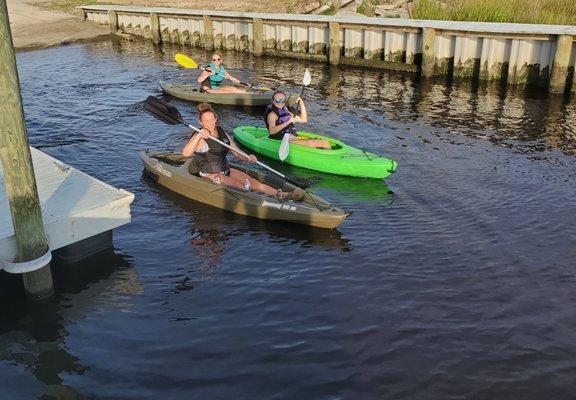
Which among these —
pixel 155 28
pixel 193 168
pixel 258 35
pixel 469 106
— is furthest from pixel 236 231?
pixel 155 28

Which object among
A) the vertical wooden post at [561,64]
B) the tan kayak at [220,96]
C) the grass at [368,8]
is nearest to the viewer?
the vertical wooden post at [561,64]

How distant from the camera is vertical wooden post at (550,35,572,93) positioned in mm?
16984

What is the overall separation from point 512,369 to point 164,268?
491 centimetres

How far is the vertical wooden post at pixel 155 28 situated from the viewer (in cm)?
3094

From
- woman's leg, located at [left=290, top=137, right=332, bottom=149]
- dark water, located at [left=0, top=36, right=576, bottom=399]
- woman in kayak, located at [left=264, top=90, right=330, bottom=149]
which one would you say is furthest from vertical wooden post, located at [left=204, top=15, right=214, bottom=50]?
woman's leg, located at [left=290, top=137, right=332, bottom=149]

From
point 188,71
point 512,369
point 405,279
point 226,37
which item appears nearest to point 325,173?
point 405,279

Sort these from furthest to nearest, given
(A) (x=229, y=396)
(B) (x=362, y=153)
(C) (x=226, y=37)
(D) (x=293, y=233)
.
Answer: (C) (x=226, y=37), (B) (x=362, y=153), (D) (x=293, y=233), (A) (x=229, y=396)

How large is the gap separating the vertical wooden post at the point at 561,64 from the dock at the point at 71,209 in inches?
561

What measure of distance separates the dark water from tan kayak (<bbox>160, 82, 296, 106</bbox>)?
446cm

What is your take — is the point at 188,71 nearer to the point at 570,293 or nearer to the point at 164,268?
the point at 164,268

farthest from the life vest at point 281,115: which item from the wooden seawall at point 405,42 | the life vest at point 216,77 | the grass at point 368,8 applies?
the grass at point 368,8

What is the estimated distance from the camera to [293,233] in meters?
9.64

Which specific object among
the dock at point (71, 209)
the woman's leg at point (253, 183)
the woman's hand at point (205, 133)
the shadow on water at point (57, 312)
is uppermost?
the woman's hand at point (205, 133)

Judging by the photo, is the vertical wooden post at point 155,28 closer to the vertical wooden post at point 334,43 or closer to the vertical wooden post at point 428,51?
the vertical wooden post at point 334,43
